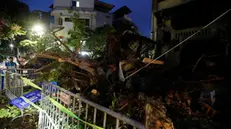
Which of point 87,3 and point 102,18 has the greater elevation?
point 87,3

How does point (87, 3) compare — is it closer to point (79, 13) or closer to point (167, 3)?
point (79, 13)

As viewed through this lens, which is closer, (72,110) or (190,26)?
(72,110)

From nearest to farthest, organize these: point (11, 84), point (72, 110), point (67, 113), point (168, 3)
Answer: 1. point (67, 113)
2. point (72, 110)
3. point (11, 84)
4. point (168, 3)

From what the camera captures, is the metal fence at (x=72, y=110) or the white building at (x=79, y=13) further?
the white building at (x=79, y=13)

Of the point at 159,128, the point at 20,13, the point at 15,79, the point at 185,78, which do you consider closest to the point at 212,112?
the point at 185,78

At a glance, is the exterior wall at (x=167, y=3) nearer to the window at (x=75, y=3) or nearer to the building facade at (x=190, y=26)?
the building facade at (x=190, y=26)

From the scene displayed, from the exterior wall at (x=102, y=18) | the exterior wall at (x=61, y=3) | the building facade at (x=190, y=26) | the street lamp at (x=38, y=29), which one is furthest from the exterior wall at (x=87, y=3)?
the building facade at (x=190, y=26)

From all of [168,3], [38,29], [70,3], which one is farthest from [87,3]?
[168,3]

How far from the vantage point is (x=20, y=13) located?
1764cm

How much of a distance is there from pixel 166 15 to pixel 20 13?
1513cm

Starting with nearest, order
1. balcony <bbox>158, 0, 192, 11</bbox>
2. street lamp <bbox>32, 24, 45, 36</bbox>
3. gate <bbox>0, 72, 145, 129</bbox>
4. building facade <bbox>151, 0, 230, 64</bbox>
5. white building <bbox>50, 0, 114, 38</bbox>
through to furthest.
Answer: gate <bbox>0, 72, 145, 129</bbox>
building facade <bbox>151, 0, 230, 64</bbox>
balcony <bbox>158, 0, 192, 11</bbox>
street lamp <bbox>32, 24, 45, 36</bbox>
white building <bbox>50, 0, 114, 38</bbox>

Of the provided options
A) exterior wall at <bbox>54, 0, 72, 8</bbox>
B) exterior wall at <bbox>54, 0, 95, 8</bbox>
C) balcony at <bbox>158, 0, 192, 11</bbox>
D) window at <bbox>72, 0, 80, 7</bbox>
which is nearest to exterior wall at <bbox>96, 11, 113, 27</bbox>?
exterior wall at <bbox>54, 0, 95, 8</bbox>

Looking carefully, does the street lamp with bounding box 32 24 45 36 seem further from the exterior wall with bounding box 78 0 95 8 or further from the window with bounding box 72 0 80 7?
the window with bounding box 72 0 80 7

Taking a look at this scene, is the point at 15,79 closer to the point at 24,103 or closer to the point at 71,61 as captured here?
the point at 24,103
